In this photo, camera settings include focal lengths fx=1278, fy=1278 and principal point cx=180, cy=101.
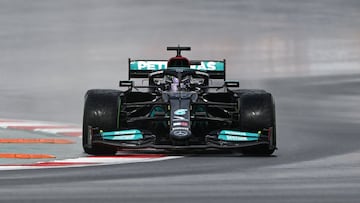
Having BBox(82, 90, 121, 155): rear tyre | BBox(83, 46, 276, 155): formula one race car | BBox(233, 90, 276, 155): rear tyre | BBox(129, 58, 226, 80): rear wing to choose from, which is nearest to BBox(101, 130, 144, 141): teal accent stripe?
BBox(83, 46, 276, 155): formula one race car

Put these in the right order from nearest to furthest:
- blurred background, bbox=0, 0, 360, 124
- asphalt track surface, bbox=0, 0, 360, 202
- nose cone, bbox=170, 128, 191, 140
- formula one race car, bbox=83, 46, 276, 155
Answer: asphalt track surface, bbox=0, 0, 360, 202
nose cone, bbox=170, 128, 191, 140
formula one race car, bbox=83, 46, 276, 155
blurred background, bbox=0, 0, 360, 124

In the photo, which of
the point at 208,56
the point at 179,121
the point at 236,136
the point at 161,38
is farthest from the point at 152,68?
the point at 161,38

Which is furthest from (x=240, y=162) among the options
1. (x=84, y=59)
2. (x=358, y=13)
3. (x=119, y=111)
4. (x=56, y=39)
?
(x=358, y=13)

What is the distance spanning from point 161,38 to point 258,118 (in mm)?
17202

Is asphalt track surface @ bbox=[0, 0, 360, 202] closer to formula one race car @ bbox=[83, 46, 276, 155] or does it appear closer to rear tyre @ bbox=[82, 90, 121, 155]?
formula one race car @ bbox=[83, 46, 276, 155]

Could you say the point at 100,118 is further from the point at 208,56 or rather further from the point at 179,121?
the point at 208,56

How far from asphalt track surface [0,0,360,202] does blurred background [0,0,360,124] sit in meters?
0.03

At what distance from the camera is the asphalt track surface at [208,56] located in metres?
10.4

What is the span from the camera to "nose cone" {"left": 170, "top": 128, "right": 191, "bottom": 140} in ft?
43.5

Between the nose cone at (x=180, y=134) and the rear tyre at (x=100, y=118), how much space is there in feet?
2.30

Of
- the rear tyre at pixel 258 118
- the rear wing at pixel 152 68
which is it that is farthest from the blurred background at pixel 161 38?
the rear tyre at pixel 258 118

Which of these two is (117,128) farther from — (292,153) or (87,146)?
(292,153)

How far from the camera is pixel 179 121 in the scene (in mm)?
13445

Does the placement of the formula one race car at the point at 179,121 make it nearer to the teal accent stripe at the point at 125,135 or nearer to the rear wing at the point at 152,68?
the teal accent stripe at the point at 125,135
